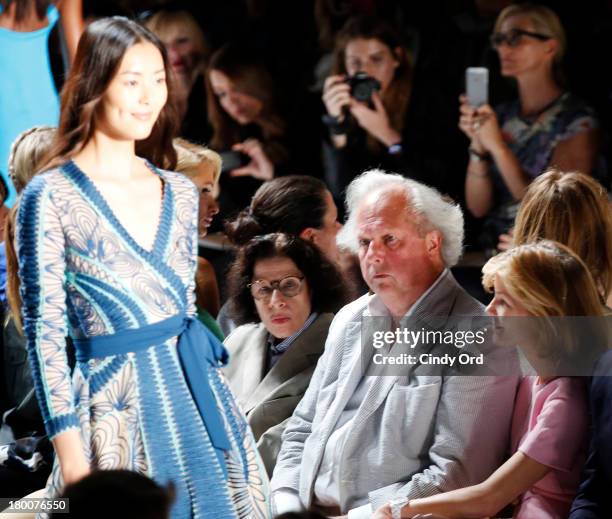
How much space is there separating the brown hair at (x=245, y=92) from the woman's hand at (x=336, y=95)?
0.27 m

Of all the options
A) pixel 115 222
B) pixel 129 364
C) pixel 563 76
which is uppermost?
pixel 563 76

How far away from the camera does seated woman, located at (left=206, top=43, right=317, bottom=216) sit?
4.93m

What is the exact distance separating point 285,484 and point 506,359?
684 mm

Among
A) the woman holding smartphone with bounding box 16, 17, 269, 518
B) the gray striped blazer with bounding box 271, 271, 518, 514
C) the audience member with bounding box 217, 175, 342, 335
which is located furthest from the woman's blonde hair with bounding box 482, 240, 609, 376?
the audience member with bounding box 217, 175, 342, 335

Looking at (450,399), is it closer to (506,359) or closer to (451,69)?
(506,359)

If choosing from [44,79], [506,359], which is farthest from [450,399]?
[44,79]

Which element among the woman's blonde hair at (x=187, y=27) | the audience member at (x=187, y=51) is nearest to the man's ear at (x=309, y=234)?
the audience member at (x=187, y=51)

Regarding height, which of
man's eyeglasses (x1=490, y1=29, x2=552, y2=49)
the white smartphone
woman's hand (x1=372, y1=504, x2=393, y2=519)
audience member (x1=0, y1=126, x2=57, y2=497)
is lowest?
woman's hand (x1=372, y1=504, x2=393, y2=519)

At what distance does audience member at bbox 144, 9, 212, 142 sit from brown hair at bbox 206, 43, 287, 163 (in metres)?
0.09

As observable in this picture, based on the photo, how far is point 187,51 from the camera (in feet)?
16.9

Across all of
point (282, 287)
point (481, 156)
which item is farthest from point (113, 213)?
point (481, 156)

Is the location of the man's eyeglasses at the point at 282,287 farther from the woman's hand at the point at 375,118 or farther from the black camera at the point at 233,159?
the black camera at the point at 233,159

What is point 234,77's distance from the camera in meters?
5.02

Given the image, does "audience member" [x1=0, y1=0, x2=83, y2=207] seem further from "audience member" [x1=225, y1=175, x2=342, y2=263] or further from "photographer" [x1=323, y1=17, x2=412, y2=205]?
"audience member" [x1=225, y1=175, x2=342, y2=263]
